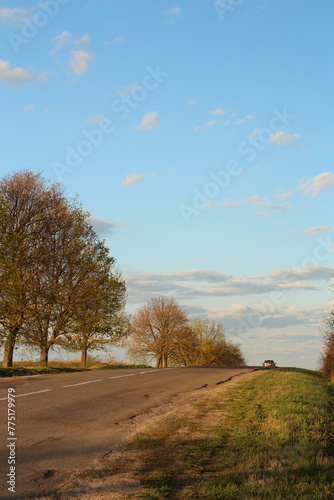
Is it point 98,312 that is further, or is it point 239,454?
point 98,312

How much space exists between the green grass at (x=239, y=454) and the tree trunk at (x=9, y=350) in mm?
22273

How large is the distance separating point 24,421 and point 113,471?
383 cm

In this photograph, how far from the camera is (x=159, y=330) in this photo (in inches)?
2330

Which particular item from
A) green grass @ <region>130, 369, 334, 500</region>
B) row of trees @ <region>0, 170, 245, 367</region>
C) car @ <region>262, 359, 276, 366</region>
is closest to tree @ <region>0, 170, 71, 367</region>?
row of trees @ <region>0, 170, 245, 367</region>

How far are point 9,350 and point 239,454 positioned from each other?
27.8m

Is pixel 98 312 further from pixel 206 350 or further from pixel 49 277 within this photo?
pixel 206 350

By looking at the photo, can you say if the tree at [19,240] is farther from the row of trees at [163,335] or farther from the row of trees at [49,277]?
the row of trees at [163,335]

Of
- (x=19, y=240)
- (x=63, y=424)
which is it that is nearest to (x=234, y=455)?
(x=63, y=424)

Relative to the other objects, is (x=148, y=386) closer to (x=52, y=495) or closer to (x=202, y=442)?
(x=202, y=442)

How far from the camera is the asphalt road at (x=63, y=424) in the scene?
614 centimetres

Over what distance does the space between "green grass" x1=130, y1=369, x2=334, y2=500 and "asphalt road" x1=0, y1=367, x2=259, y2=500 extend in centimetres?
87

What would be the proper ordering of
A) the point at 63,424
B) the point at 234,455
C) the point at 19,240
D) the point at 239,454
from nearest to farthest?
the point at 234,455 → the point at 239,454 → the point at 63,424 → the point at 19,240

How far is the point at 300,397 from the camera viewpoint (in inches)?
549

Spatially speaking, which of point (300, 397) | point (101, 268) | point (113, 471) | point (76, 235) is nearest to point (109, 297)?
point (101, 268)
